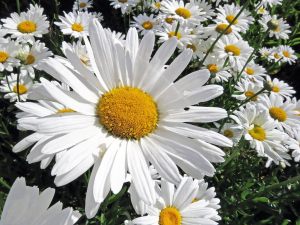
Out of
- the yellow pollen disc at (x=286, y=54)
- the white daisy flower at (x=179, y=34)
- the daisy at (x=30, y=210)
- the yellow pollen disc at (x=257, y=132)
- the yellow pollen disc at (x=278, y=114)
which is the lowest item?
the yellow pollen disc at (x=286, y=54)

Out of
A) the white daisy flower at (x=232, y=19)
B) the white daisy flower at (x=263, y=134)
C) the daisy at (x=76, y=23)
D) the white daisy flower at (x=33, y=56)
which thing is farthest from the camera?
the white daisy flower at (x=232, y=19)

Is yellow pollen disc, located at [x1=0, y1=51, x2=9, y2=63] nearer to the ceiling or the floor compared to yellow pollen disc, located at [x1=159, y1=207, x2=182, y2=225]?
nearer to the ceiling

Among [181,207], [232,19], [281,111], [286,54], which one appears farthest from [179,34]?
[181,207]

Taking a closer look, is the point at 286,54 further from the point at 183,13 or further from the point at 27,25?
the point at 27,25

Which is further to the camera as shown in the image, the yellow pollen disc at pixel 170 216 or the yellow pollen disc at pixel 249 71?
the yellow pollen disc at pixel 249 71

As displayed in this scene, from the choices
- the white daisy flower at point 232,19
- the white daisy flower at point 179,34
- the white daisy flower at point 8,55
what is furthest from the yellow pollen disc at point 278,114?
the white daisy flower at point 8,55

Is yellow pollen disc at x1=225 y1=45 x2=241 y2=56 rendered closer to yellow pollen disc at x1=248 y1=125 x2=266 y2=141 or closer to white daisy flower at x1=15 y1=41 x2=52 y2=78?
yellow pollen disc at x1=248 y1=125 x2=266 y2=141

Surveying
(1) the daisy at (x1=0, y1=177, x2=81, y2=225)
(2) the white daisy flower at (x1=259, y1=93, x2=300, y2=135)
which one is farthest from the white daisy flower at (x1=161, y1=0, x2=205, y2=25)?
(1) the daisy at (x1=0, y1=177, x2=81, y2=225)

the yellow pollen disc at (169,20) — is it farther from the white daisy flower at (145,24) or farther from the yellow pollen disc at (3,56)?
the yellow pollen disc at (3,56)
